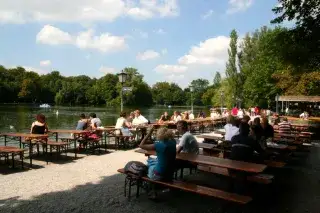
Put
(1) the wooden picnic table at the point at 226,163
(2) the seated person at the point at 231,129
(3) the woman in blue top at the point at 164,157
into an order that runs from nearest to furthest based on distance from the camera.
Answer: (1) the wooden picnic table at the point at 226,163 → (3) the woman in blue top at the point at 164,157 → (2) the seated person at the point at 231,129

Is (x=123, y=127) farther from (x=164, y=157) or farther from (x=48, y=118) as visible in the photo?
(x=48, y=118)

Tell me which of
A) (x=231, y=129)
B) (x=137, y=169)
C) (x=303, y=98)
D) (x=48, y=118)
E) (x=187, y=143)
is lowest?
(x=48, y=118)

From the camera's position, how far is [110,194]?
5914 mm

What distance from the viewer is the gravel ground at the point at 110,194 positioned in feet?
17.1

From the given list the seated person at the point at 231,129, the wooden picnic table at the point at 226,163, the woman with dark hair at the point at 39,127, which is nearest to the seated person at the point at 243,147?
the wooden picnic table at the point at 226,163

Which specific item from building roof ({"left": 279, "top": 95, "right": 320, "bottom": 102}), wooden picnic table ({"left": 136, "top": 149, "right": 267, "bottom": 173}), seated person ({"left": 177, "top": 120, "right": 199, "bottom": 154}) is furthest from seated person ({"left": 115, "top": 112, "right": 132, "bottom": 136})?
building roof ({"left": 279, "top": 95, "right": 320, "bottom": 102})

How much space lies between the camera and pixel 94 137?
10516 mm

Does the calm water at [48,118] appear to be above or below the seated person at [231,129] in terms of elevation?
below

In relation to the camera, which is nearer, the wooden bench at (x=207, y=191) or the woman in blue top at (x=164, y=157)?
the wooden bench at (x=207, y=191)

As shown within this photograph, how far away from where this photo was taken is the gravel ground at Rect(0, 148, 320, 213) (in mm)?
5199

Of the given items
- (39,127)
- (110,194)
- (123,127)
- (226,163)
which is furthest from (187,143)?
(123,127)

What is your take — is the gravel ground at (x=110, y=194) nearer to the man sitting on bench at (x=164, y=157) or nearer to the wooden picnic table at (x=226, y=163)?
the man sitting on bench at (x=164, y=157)

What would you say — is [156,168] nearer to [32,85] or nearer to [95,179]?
[95,179]

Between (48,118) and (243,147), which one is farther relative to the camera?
(48,118)
